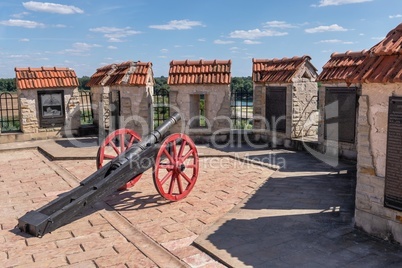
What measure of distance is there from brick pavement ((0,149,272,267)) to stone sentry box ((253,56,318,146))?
2.78 meters

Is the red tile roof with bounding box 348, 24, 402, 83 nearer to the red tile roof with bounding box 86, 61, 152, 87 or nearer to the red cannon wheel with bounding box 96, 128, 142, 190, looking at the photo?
the red cannon wheel with bounding box 96, 128, 142, 190

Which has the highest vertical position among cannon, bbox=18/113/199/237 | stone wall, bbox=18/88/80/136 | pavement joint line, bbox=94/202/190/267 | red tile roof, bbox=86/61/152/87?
red tile roof, bbox=86/61/152/87

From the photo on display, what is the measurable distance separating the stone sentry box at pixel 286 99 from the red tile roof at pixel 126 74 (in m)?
3.56

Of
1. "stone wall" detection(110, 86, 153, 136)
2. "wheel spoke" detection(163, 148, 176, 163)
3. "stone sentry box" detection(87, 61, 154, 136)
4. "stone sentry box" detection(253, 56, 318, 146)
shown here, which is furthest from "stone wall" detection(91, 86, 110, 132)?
"wheel spoke" detection(163, 148, 176, 163)

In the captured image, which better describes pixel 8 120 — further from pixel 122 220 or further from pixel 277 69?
pixel 122 220

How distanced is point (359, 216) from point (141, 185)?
4282mm

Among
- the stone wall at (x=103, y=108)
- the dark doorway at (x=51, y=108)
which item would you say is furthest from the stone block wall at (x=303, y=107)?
the dark doorway at (x=51, y=108)

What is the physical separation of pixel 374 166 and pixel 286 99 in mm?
6507

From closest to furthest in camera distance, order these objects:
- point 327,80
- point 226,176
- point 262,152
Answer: point 226,176 < point 327,80 < point 262,152

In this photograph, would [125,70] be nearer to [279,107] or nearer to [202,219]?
[279,107]

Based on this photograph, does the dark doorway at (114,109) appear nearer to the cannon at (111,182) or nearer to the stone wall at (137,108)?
the stone wall at (137,108)

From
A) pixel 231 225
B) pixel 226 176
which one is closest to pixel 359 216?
pixel 231 225

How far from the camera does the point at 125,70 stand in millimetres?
12383

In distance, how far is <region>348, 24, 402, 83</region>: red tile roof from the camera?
4551 mm
